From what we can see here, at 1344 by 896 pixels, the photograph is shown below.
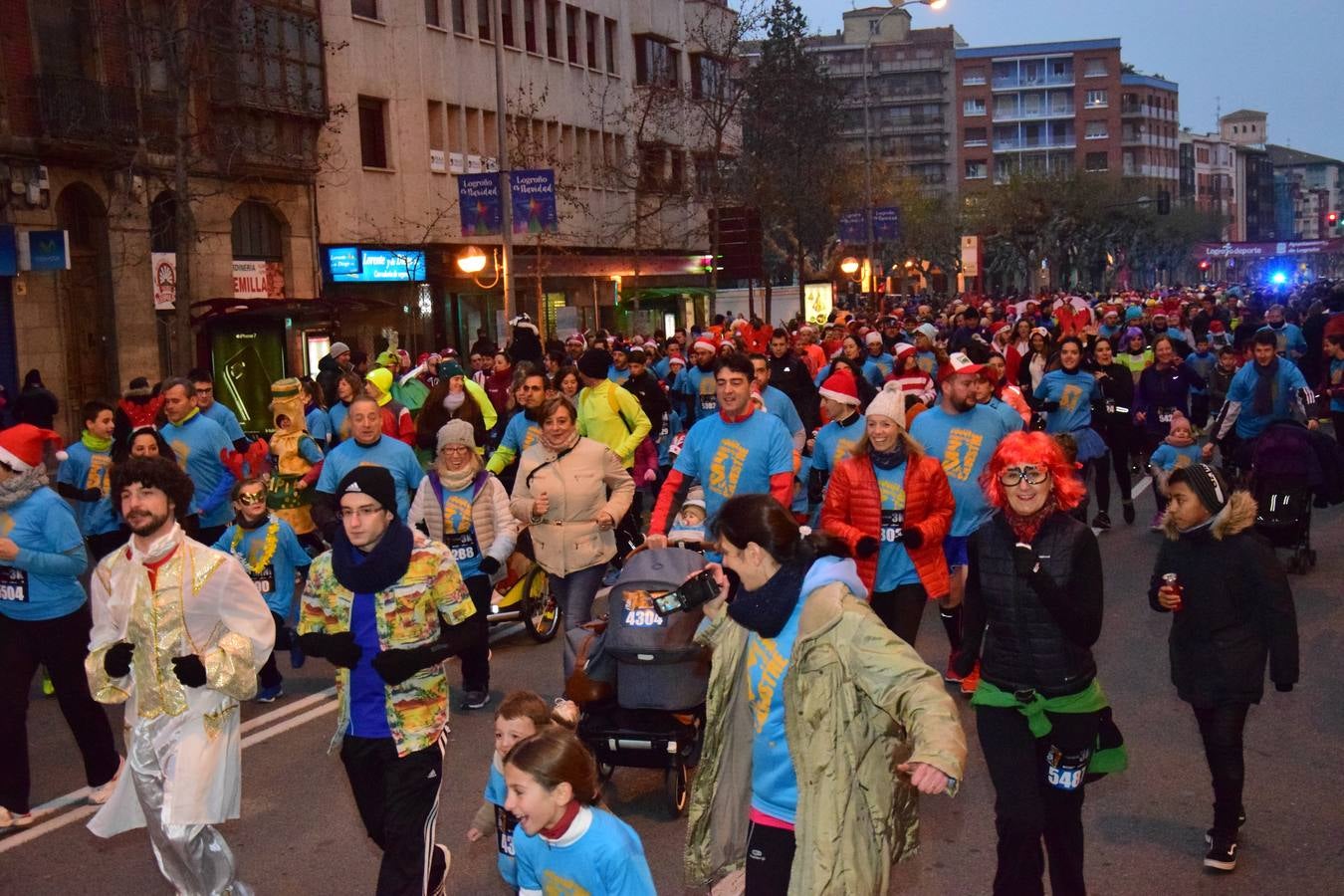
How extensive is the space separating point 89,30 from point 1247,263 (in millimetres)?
148133

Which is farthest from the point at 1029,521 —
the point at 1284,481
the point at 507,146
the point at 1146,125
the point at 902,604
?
the point at 1146,125

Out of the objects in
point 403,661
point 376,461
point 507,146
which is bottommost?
point 403,661

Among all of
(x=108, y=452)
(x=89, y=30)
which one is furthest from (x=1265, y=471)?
(x=89, y=30)

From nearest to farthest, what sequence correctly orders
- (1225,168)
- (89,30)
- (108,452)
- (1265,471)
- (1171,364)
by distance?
1. (108,452)
2. (1265,471)
3. (1171,364)
4. (89,30)
5. (1225,168)

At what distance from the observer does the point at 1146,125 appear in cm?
14975

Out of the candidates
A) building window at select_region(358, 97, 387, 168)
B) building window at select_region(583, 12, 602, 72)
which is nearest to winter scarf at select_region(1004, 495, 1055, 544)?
building window at select_region(358, 97, 387, 168)

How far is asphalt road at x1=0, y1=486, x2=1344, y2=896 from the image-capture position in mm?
6410

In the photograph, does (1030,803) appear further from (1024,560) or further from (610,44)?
(610,44)

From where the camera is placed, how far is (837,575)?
14.3ft

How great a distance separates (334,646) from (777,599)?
5.40 feet

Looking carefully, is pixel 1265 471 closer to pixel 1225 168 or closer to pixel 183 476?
pixel 183 476

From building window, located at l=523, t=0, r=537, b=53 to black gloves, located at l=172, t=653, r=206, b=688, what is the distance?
42839 millimetres

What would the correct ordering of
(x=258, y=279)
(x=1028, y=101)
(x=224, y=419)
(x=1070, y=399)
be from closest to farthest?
(x=224, y=419), (x=1070, y=399), (x=258, y=279), (x=1028, y=101)

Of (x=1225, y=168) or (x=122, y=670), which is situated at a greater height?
(x=1225, y=168)
